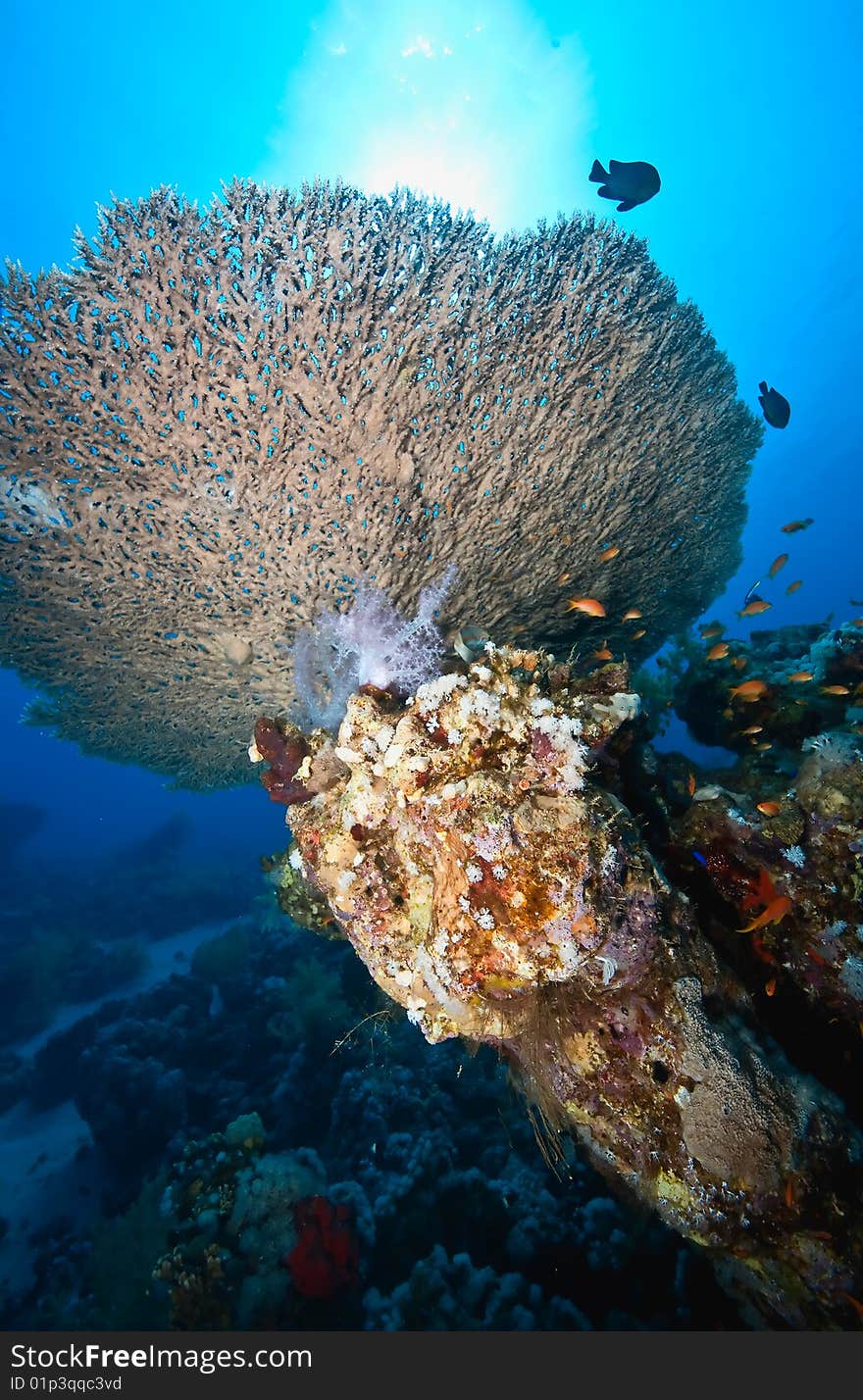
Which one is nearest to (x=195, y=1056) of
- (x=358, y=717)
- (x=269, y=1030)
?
(x=269, y=1030)

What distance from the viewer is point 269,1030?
950 centimetres

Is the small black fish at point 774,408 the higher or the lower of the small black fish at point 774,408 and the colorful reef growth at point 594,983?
the higher

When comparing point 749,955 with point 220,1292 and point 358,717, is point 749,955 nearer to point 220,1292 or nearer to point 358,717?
point 358,717

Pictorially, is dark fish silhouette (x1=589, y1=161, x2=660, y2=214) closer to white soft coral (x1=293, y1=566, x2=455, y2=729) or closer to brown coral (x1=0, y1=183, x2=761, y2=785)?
brown coral (x1=0, y1=183, x2=761, y2=785)

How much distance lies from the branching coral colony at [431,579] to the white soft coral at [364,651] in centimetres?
3

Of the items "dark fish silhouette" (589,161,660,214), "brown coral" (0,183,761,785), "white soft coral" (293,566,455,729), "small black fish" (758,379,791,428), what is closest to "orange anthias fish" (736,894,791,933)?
"white soft coral" (293,566,455,729)

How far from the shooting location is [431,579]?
485 centimetres

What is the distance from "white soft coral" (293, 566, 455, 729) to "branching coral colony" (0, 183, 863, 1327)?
1.3 inches

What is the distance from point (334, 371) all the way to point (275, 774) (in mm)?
2995

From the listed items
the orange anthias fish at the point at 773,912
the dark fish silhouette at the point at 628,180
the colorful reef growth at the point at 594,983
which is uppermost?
the dark fish silhouette at the point at 628,180

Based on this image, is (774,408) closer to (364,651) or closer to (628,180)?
(628,180)

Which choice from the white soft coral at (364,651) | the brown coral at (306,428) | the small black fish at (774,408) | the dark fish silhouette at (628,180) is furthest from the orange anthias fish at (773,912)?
the dark fish silhouette at (628,180)

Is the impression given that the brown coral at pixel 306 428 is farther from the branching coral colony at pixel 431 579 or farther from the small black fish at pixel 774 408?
the small black fish at pixel 774 408

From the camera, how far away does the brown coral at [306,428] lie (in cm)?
346
